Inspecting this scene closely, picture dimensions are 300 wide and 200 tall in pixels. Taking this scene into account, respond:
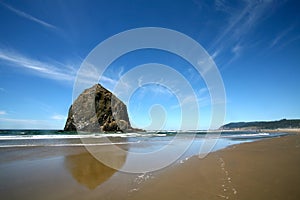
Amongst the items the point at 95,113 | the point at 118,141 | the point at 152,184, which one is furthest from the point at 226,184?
the point at 95,113

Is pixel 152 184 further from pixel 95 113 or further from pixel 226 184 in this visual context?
pixel 95 113

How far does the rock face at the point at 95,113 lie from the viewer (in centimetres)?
5528

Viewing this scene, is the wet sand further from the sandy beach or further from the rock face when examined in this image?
the rock face

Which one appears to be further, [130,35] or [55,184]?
[130,35]

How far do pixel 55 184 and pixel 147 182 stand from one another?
101 inches

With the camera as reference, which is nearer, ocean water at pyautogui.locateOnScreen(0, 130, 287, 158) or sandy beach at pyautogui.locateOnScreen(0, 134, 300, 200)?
sandy beach at pyautogui.locateOnScreen(0, 134, 300, 200)

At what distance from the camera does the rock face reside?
181 ft

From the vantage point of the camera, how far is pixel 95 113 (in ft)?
187

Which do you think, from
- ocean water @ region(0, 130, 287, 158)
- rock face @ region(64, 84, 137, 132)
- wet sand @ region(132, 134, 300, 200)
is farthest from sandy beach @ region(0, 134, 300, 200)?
rock face @ region(64, 84, 137, 132)

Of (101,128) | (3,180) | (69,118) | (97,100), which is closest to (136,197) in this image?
(3,180)

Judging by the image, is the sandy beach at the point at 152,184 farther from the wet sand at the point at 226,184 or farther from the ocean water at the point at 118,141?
the ocean water at the point at 118,141

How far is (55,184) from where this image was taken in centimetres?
489

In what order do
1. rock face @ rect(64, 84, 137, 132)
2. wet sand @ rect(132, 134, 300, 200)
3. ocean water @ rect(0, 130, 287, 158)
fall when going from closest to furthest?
wet sand @ rect(132, 134, 300, 200) → ocean water @ rect(0, 130, 287, 158) → rock face @ rect(64, 84, 137, 132)

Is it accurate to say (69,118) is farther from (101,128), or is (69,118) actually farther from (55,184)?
(55,184)
